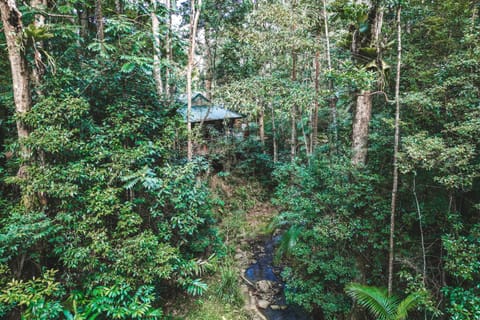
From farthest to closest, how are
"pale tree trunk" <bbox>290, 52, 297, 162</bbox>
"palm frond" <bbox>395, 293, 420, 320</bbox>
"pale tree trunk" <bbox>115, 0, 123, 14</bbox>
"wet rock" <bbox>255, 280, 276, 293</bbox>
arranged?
"pale tree trunk" <bbox>290, 52, 297, 162</bbox> < "pale tree trunk" <bbox>115, 0, 123, 14</bbox> < "wet rock" <bbox>255, 280, 276, 293</bbox> < "palm frond" <bbox>395, 293, 420, 320</bbox>

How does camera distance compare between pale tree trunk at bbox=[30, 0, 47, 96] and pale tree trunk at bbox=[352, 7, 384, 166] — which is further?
pale tree trunk at bbox=[352, 7, 384, 166]

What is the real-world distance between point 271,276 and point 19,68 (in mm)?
6969

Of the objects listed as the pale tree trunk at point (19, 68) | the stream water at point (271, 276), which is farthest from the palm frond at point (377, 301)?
the pale tree trunk at point (19, 68)

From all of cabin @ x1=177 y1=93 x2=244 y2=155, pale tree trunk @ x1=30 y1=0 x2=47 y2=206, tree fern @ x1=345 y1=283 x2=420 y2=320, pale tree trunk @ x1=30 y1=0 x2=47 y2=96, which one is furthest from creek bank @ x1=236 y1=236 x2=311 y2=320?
pale tree trunk @ x1=30 y1=0 x2=47 y2=96

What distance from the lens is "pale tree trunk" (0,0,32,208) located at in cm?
385

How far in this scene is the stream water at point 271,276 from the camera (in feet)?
17.3

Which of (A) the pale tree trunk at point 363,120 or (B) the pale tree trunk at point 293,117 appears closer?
(A) the pale tree trunk at point 363,120

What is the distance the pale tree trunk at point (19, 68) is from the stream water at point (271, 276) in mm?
5151

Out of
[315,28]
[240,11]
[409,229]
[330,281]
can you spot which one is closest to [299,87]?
[315,28]

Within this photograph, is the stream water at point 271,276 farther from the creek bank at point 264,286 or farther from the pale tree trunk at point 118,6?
the pale tree trunk at point 118,6

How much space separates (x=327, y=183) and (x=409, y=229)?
4.87 ft

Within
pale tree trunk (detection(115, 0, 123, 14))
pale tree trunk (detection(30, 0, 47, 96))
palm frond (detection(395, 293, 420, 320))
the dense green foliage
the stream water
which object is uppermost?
pale tree trunk (detection(115, 0, 123, 14))

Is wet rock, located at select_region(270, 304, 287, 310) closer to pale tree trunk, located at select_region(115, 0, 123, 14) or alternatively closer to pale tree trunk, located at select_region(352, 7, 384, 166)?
pale tree trunk, located at select_region(352, 7, 384, 166)

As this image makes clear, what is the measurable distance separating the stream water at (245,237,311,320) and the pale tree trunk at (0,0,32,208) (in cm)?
515
